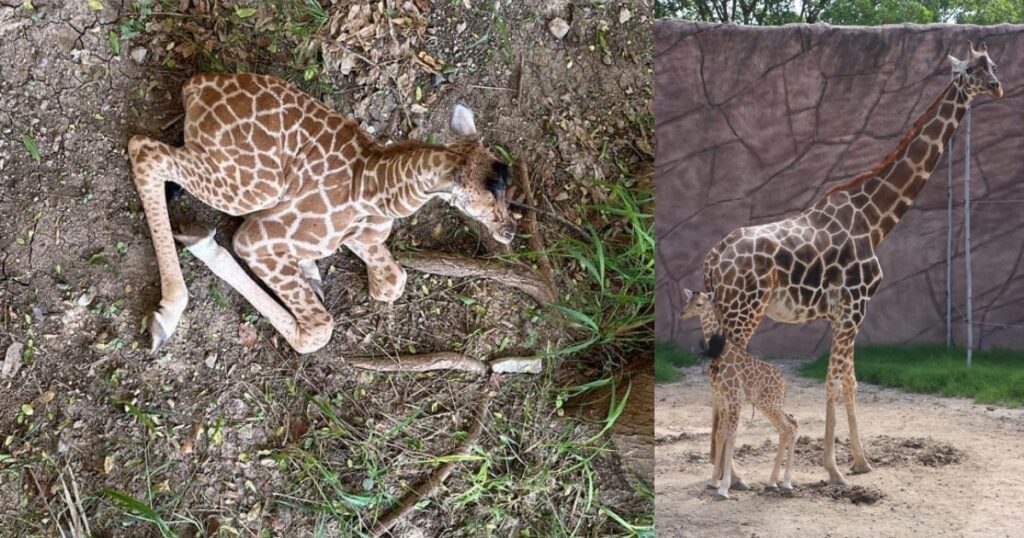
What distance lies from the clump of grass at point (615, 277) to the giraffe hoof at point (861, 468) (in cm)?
50

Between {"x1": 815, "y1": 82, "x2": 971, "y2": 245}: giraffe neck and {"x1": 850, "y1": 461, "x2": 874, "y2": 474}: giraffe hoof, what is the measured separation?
32cm

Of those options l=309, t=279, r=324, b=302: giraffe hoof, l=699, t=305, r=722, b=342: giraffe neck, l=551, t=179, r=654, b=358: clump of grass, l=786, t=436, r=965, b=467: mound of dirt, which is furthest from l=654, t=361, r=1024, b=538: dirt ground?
l=309, t=279, r=324, b=302: giraffe hoof

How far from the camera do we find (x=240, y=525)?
151 centimetres

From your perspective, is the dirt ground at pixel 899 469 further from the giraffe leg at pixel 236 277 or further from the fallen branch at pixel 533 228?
the giraffe leg at pixel 236 277

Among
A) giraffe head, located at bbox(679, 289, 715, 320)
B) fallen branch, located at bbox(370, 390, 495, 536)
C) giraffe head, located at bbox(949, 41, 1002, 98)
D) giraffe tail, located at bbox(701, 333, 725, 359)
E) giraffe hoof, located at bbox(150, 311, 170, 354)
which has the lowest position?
fallen branch, located at bbox(370, 390, 495, 536)

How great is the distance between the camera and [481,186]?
137cm

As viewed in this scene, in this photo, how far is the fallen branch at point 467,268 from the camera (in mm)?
1559

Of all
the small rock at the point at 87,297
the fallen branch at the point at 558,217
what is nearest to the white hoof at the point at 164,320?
the small rock at the point at 87,297

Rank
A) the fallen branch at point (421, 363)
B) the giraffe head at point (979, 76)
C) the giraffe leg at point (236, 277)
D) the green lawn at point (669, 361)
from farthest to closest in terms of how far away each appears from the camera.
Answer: the fallen branch at point (421, 363)
the giraffe leg at point (236, 277)
the green lawn at point (669, 361)
the giraffe head at point (979, 76)

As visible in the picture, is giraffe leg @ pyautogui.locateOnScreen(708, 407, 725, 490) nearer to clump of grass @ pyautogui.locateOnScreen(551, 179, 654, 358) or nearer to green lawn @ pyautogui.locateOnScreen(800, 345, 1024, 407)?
green lawn @ pyautogui.locateOnScreen(800, 345, 1024, 407)

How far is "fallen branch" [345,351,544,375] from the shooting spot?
1.56 meters

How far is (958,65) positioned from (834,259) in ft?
1.07

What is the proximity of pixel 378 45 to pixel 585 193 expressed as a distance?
18.7 inches

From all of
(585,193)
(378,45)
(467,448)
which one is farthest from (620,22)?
(467,448)
